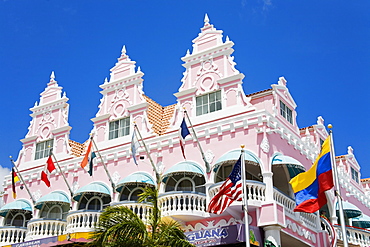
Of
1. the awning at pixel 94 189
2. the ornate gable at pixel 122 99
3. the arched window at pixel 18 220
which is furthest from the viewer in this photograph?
the arched window at pixel 18 220

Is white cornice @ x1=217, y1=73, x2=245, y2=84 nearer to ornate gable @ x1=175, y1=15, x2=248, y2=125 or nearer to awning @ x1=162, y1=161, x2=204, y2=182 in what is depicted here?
ornate gable @ x1=175, y1=15, x2=248, y2=125

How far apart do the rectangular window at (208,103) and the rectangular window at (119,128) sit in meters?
4.73

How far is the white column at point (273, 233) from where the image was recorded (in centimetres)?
2348

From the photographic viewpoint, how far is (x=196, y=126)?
2766 cm

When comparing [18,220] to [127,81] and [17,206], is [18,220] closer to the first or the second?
[17,206]

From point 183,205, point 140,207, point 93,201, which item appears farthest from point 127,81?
point 183,205

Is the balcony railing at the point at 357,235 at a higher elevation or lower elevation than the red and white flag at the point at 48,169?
lower

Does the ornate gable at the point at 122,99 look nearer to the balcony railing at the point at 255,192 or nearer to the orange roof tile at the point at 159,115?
the orange roof tile at the point at 159,115

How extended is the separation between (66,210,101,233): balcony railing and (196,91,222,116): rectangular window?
305 inches

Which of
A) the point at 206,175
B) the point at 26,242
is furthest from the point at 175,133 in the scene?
the point at 26,242

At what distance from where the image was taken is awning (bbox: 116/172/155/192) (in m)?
27.3

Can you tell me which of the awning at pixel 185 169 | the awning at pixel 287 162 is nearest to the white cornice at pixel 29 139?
the awning at pixel 185 169

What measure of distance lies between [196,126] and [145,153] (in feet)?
11.1

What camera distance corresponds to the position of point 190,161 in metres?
27.0
